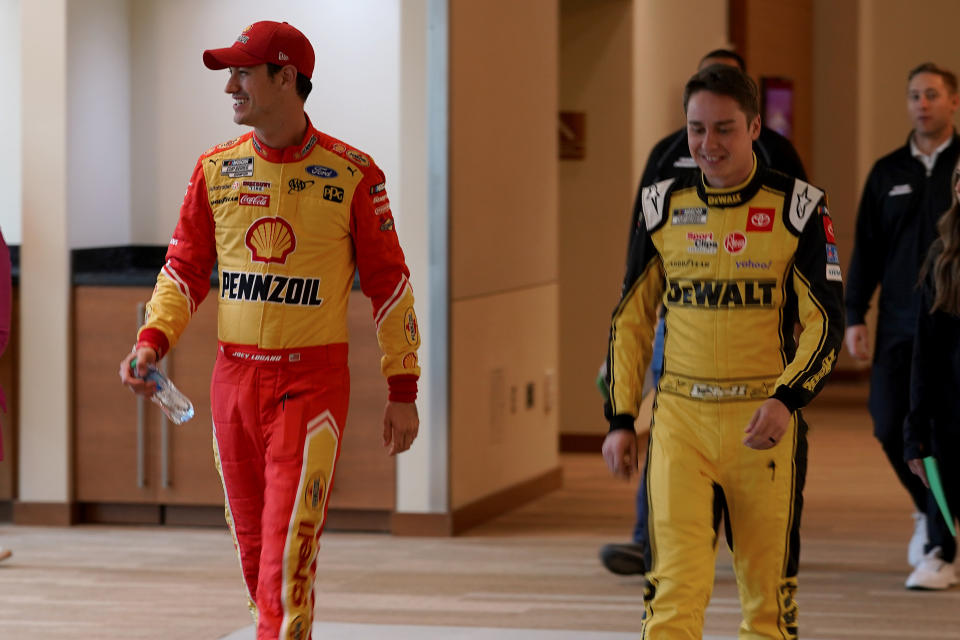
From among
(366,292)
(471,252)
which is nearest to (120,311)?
(471,252)

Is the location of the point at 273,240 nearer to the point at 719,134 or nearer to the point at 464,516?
the point at 719,134

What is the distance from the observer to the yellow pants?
3.16 m

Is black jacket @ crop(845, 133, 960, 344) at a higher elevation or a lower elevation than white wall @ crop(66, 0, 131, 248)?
lower

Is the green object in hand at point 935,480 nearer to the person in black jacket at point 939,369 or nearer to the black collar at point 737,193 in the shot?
the person in black jacket at point 939,369

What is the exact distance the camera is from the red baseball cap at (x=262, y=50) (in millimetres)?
3357

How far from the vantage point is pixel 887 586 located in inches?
212

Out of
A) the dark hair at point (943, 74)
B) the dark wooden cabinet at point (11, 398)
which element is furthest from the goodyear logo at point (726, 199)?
the dark wooden cabinet at point (11, 398)

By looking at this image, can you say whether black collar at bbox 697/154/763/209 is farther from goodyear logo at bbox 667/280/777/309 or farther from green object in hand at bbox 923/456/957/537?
green object in hand at bbox 923/456/957/537

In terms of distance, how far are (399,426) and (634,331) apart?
575 millimetres

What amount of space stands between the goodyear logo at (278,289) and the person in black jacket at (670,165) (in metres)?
1.62

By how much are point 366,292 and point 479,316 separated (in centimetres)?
309

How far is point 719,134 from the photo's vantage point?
321cm

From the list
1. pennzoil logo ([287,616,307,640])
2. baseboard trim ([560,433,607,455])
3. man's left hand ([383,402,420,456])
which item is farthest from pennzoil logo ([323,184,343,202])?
baseboard trim ([560,433,607,455])

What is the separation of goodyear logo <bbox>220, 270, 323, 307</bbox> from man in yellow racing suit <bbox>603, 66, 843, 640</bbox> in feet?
2.22
